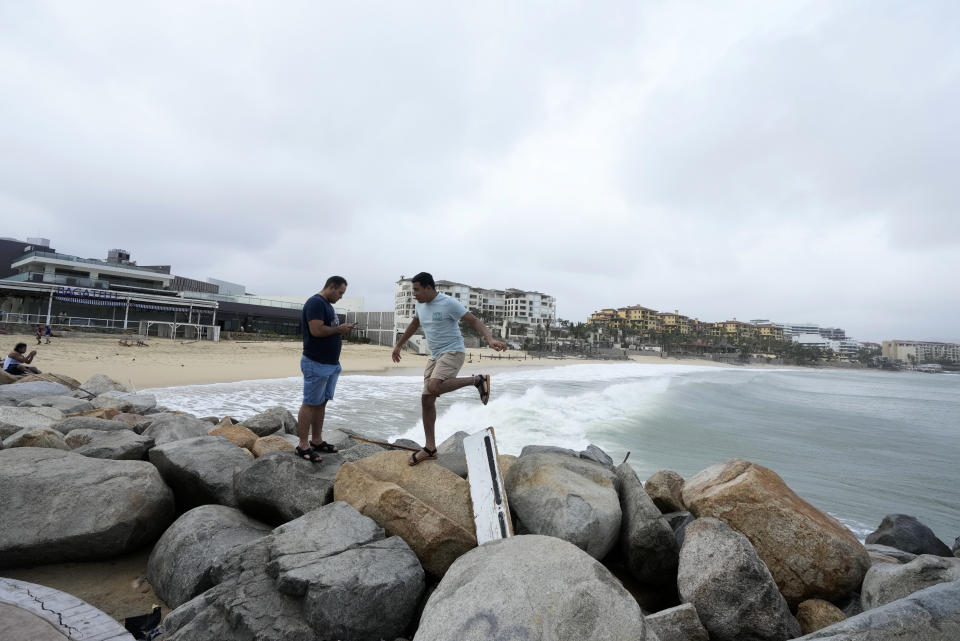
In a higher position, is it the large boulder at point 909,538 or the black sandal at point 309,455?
the black sandal at point 309,455

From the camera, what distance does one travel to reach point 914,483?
35.1 feet

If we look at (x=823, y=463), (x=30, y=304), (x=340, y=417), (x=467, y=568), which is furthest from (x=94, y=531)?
(x=30, y=304)

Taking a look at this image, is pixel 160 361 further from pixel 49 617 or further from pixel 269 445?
pixel 49 617

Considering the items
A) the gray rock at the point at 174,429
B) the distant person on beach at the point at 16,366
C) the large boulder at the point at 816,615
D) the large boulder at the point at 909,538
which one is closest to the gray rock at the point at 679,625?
the large boulder at the point at 816,615

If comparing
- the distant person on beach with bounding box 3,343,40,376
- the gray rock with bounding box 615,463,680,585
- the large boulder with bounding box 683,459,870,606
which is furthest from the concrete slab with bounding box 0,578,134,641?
the distant person on beach with bounding box 3,343,40,376

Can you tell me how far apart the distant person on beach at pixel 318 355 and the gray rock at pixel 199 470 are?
0.60 metres

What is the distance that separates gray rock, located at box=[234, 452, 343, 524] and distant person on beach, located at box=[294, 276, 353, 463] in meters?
0.35

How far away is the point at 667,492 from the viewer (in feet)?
15.1

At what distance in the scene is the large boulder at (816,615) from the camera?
3025 millimetres

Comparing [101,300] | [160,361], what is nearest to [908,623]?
[160,361]

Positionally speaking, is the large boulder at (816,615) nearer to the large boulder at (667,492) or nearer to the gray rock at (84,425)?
the large boulder at (667,492)

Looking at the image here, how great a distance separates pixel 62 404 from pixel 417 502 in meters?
9.19

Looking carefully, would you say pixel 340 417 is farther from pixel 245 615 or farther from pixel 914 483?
pixel 914 483

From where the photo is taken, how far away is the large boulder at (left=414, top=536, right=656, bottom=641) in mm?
2082
